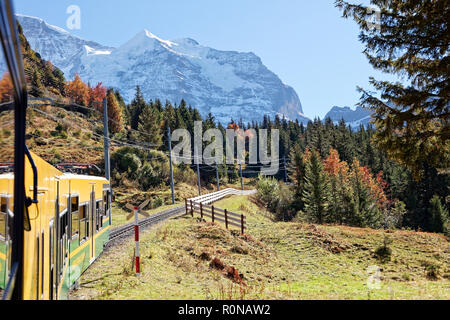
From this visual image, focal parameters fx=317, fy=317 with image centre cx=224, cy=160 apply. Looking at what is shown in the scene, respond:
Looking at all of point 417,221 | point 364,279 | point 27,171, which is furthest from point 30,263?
point 417,221

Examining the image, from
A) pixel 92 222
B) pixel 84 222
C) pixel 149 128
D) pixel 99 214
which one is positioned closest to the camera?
pixel 84 222

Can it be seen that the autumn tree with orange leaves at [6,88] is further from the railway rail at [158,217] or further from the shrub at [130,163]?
the shrub at [130,163]

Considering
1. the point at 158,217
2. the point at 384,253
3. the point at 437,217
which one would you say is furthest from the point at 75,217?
the point at 437,217

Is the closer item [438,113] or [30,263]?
[30,263]

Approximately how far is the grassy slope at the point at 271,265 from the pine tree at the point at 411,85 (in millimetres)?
4256

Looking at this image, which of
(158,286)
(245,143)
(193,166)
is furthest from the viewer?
(245,143)

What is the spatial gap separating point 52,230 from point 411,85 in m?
10.9

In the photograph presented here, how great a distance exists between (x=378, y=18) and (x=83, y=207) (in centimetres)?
1006

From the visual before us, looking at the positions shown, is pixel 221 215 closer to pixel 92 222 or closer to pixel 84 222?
pixel 92 222

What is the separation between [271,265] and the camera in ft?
43.3

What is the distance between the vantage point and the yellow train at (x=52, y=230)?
7.99ft
